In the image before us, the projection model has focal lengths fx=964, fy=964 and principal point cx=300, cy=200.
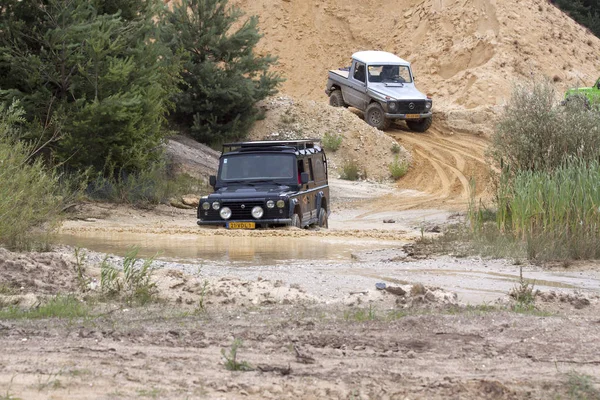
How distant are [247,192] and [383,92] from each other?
16.8 metres

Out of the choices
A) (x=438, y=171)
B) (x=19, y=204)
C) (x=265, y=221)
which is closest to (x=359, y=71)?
(x=438, y=171)

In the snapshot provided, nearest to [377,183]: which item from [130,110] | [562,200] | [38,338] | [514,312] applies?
[130,110]

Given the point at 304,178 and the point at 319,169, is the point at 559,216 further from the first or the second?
the point at 319,169

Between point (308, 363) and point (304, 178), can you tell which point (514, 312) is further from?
point (304, 178)

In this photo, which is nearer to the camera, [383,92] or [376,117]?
[383,92]

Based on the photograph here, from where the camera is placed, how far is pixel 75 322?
7.49m

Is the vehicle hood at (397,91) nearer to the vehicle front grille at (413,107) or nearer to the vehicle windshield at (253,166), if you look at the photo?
the vehicle front grille at (413,107)

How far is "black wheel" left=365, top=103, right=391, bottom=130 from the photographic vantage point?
32531 millimetres

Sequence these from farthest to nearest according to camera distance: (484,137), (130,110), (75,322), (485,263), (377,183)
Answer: (484,137), (377,183), (130,110), (485,263), (75,322)

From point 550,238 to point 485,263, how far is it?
3.56 ft

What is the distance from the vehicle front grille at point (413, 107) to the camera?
32156 millimetres

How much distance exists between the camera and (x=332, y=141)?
30812 mm

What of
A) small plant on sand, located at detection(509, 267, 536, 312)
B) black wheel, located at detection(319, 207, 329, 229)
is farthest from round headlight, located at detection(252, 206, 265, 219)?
small plant on sand, located at detection(509, 267, 536, 312)

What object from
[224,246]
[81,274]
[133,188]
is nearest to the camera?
[81,274]
